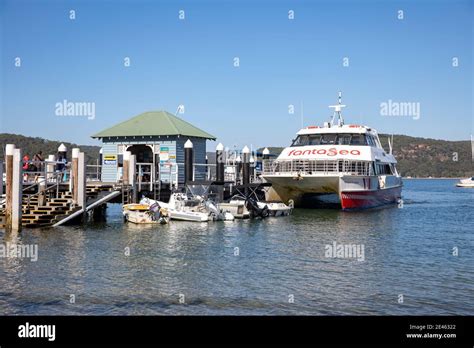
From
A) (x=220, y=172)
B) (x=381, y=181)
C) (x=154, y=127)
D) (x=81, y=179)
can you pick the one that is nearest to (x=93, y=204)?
(x=81, y=179)

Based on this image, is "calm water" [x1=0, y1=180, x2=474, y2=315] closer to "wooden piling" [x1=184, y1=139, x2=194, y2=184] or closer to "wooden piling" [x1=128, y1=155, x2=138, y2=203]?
"wooden piling" [x1=128, y1=155, x2=138, y2=203]

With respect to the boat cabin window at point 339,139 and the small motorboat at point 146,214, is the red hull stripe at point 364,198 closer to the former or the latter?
the boat cabin window at point 339,139

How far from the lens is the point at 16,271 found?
47.6 feet

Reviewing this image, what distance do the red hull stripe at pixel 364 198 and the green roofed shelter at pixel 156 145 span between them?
9199 millimetres

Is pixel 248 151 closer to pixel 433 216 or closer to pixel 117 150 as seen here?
pixel 117 150

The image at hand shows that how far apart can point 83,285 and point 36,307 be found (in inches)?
76.6

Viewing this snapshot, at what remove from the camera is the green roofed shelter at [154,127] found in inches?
1291

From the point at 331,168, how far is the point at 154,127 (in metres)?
11.3

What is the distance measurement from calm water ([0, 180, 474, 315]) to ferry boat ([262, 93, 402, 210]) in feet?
32.6

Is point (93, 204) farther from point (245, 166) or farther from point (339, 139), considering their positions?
point (339, 139)

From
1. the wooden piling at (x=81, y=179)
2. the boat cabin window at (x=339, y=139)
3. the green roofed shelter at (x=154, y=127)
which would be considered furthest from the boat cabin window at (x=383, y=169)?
the wooden piling at (x=81, y=179)

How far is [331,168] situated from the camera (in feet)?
115
